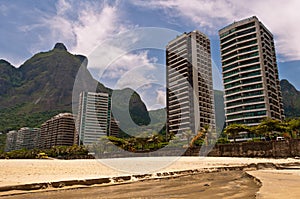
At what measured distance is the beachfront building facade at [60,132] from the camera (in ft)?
382

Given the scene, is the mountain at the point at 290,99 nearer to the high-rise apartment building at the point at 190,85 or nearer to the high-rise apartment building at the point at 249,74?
the high-rise apartment building at the point at 190,85

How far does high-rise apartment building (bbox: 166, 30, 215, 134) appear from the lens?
82.8 meters

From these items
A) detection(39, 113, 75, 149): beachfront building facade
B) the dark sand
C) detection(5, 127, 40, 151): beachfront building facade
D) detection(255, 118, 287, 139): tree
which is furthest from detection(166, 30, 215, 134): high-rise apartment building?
detection(5, 127, 40, 151): beachfront building facade

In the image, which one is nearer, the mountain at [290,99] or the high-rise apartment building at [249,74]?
the high-rise apartment building at [249,74]

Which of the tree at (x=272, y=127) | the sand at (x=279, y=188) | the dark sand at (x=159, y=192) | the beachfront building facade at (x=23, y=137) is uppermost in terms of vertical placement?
the beachfront building facade at (x=23, y=137)

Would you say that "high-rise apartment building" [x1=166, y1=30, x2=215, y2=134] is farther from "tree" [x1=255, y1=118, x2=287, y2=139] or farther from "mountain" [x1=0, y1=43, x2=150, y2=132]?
"mountain" [x1=0, y1=43, x2=150, y2=132]

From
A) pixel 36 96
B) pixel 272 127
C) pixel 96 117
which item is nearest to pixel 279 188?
pixel 96 117

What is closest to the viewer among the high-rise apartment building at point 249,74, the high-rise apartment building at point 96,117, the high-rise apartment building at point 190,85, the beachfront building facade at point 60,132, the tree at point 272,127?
the high-rise apartment building at point 96,117

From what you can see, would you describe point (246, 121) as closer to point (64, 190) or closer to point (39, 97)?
point (64, 190)

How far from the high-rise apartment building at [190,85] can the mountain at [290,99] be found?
52.2 metres

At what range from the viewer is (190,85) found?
8475 cm

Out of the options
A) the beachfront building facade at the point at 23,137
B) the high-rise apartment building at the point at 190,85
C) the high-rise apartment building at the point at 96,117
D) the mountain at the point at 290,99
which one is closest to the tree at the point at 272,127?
the high-rise apartment building at the point at 96,117

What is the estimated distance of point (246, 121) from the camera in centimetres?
6775

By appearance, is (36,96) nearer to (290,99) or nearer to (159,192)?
(290,99)
